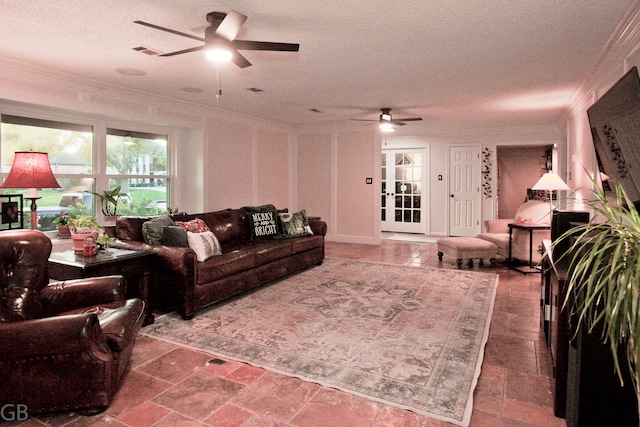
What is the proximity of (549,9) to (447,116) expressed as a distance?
13.7 feet

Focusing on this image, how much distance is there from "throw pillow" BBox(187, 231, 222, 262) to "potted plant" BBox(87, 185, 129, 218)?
191 centimetres

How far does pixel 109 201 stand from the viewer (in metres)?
5.12

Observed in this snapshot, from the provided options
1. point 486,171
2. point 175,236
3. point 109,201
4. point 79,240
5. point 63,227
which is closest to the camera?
point 79,240

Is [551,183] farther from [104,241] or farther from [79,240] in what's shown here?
[79,240]

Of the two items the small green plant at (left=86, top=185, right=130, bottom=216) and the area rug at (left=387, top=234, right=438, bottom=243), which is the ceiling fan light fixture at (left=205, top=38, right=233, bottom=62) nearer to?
the small green plant at (left=86, top=185, right=130, bottom=216)

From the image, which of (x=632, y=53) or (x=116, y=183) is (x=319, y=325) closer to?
(x=632, y=53)

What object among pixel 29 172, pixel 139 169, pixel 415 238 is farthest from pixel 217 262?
pixel 415 238

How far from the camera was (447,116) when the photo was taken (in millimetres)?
6750

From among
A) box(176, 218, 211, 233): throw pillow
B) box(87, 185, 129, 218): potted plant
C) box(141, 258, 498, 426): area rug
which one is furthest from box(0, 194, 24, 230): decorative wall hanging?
box(141, 258, 498, 426): area rug

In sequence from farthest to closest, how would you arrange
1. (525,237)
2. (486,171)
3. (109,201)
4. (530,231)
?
1. (486,171)
2. (525,237)
3. (530,231)
4. (109,201)

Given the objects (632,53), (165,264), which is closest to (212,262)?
(165,264)

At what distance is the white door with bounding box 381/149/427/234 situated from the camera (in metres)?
9.28

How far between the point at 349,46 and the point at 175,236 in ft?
7.58

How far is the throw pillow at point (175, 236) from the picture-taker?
145 inches
